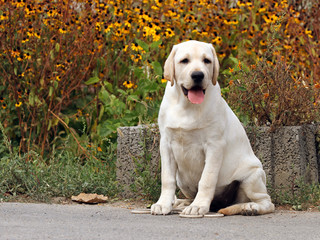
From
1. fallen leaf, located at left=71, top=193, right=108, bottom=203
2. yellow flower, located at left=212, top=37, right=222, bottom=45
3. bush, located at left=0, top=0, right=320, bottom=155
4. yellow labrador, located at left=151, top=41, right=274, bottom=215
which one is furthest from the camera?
yellow flower, located at left=212, top=37, right=222, bottom=45

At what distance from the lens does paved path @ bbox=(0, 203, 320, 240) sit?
345 centimetres

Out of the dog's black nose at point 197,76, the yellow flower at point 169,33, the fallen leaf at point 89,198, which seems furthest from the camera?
the yellow flower at point 169,33

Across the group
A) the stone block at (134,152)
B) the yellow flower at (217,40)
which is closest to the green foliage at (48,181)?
the stone block at (134,152)

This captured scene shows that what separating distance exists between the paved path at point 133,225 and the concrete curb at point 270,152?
1.57 ft

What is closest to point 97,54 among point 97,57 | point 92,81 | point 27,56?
point 97,57

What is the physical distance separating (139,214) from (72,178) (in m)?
1.11

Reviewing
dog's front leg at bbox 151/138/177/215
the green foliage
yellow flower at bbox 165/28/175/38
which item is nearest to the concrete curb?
the green foliage

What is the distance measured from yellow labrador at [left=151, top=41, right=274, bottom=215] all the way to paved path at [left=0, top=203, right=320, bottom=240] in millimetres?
188

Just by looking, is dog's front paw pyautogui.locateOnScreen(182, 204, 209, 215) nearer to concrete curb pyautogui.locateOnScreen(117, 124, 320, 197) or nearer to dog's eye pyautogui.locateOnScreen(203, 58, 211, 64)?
concrete curb pyautogui.locateOnScreen(117, 124, 320, 197)

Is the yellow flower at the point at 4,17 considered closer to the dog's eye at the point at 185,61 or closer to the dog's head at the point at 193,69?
the dog's head at the point at 193,69

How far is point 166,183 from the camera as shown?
14.3 ft

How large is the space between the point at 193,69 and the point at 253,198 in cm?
111

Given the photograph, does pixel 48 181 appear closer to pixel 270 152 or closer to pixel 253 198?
pixel 253 198

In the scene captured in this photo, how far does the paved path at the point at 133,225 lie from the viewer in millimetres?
3453
